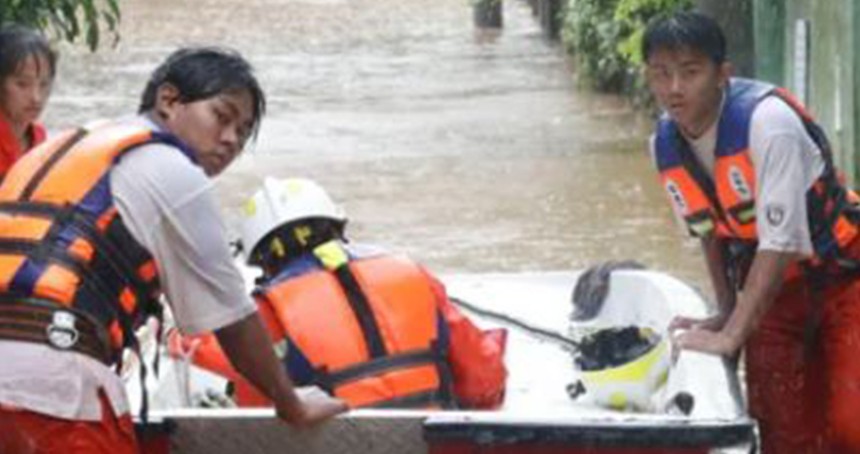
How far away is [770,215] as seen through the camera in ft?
17.3

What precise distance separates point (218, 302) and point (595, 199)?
9193 millimetres

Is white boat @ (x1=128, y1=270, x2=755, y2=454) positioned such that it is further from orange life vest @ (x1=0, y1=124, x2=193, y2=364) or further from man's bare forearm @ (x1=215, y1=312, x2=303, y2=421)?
orange life vest @ (x1=0, y1=124, x2=193, y2=364)

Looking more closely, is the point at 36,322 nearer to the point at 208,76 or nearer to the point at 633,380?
the point at 208,76

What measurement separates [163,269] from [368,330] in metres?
1.04

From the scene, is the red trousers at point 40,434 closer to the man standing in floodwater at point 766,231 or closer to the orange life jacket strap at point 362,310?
the orange life jacket strap at point 362,310

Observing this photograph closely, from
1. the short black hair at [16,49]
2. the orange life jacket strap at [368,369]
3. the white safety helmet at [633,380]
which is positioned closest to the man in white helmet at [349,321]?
the orange life jacket strap at [368,369]

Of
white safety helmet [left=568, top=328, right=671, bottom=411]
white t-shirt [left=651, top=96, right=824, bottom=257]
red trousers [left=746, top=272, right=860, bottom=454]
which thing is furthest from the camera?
white safety helmet [left=568, top=328, right=671, bottom=411]

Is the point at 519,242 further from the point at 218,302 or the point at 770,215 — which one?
the point at 218,302

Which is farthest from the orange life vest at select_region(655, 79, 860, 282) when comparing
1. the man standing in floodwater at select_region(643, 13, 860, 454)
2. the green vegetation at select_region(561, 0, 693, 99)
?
the green vegetation at select_region(561, 0, 693, 99)

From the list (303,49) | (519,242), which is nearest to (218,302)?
(519,242)

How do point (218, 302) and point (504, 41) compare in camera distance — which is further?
point (504, 41)

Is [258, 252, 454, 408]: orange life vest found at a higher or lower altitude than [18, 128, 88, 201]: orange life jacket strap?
lower

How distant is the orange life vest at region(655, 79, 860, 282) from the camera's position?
5395 millimetres

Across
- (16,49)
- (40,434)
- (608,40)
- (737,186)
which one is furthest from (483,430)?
(608,40)
